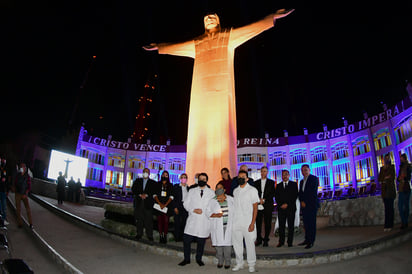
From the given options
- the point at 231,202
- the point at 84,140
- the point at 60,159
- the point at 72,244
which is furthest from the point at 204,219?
the point at 84,140

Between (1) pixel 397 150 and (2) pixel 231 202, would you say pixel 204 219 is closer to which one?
(2) pixel 231 202

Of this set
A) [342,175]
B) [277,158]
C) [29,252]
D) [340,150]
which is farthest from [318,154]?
[29,252]

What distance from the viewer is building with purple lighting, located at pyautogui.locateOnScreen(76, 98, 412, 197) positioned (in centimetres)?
2548

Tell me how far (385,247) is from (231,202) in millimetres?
2971

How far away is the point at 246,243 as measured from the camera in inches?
179

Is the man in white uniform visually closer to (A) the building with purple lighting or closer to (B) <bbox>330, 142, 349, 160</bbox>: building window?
(A) the building with purple lighting

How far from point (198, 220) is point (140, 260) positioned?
130 centimetres

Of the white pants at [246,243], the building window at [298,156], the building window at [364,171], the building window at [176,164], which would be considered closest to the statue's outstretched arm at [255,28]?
the white pants at [246,243]

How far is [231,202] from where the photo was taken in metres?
5.06

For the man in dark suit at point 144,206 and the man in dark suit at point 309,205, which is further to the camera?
the man in dark suit at point 144,206

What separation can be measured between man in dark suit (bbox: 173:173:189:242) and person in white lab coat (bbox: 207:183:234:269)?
135 centimetres

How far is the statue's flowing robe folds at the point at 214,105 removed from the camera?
28.6 feet

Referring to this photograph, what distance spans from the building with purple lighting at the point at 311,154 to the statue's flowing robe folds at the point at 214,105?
56.7 ft

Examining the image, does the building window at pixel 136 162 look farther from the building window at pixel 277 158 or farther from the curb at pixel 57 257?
the curb at pixel 57 257
